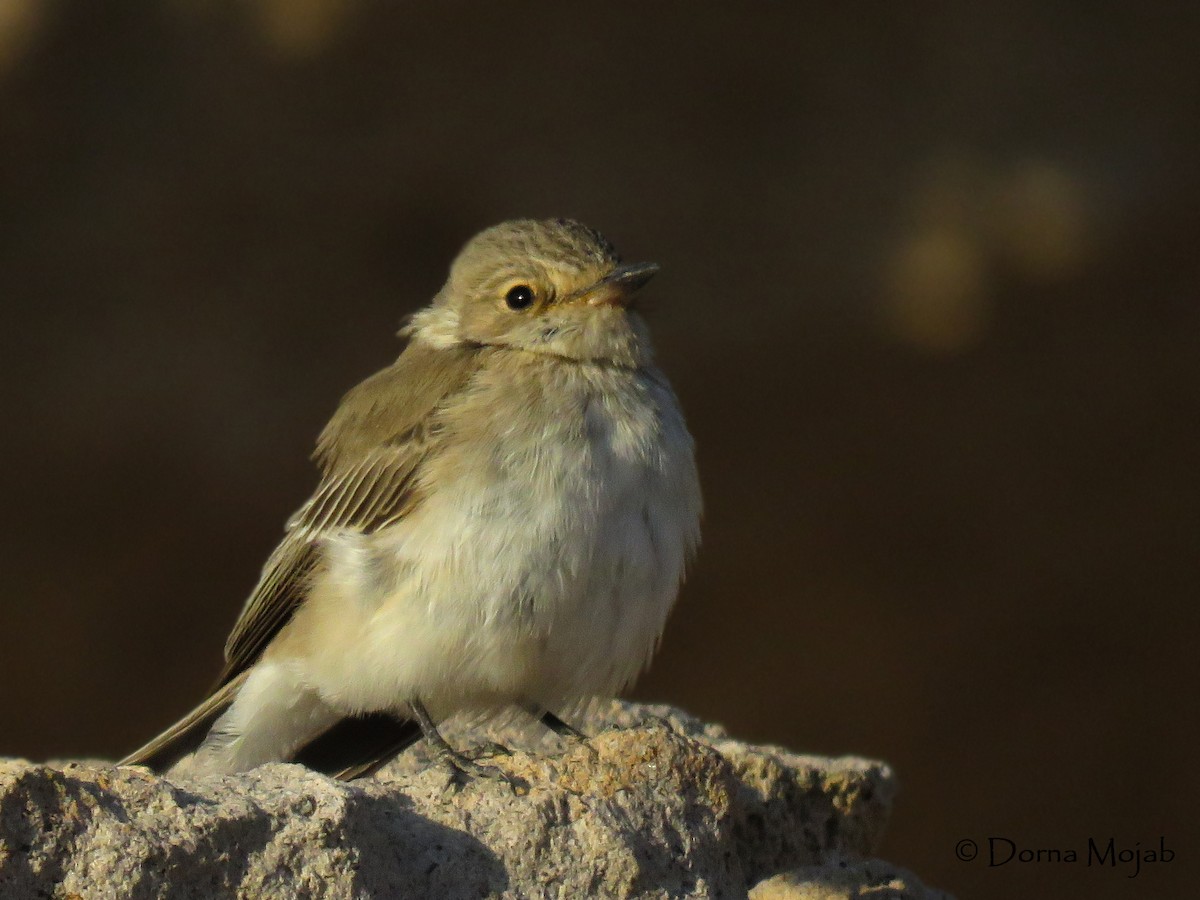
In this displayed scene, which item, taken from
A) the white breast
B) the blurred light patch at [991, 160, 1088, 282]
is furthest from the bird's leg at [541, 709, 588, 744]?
the blurred light patch at [991, 160, 1088, 282]

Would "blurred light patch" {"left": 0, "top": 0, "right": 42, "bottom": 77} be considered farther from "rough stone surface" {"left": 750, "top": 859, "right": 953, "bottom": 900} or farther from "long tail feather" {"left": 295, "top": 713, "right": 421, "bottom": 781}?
"rough stone surface" {"left": 750, "top": 859, "right": 953, "bottom": 900}

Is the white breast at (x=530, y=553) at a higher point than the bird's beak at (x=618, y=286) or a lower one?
lower

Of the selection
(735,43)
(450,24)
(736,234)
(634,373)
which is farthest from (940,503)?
(634,373)

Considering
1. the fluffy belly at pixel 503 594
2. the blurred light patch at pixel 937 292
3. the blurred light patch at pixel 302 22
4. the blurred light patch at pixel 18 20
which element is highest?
the blurred light patch at pixel 18 20

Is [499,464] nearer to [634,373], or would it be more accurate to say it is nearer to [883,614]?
[634,373]

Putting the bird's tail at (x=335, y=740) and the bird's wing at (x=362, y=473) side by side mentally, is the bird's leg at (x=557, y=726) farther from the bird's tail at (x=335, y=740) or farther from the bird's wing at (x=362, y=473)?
the bird's wing at (x=362, y=473)

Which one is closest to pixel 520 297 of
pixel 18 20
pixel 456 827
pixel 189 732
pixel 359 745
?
pixel 359 745

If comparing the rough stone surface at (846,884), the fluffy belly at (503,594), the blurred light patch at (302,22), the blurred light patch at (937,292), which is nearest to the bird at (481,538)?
the fluffy belly at (503,594)
